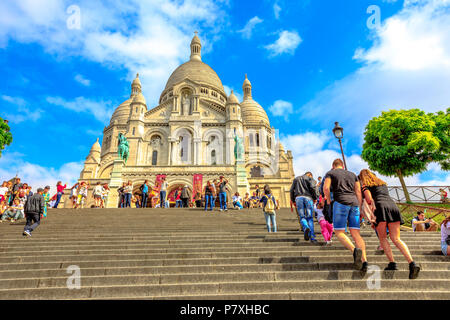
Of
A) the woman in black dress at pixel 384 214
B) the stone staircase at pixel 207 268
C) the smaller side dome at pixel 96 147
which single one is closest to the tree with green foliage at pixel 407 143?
the stone staircase at pixel 207 268

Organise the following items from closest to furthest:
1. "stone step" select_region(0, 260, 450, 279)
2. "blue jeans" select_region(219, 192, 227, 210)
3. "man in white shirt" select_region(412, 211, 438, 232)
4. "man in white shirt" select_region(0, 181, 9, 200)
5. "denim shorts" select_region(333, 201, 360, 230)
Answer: "denim shorts" select_region(333, 201, 360, 230), "stone step" select_region(0, 260, 450, 279), "man in white shirt" select_region(412, 211, 438, 232), "man in white shirt" select_region(0, 181, 9, 200), "blue jeans" select_region(219, 192, 227, 210)

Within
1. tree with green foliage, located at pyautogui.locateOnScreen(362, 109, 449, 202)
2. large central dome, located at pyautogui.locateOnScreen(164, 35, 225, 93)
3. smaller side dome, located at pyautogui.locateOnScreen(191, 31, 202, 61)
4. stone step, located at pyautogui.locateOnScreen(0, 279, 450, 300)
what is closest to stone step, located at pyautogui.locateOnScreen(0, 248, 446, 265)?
stone step, located at pyautogui.locateOnScreen(0, 279, 450, 300)

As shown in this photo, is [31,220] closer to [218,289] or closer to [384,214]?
[218,289]

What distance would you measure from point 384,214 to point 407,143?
2142 centimetres

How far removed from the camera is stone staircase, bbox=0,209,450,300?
3936 millimetres

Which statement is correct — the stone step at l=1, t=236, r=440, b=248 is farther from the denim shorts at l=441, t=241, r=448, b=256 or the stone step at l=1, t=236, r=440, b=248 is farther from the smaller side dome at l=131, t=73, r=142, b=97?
the smaller side dome at l=131, t=73, r=142, b=97

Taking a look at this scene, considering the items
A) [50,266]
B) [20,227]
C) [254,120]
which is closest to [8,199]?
[20,227]

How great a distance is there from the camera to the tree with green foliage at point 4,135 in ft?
70.2

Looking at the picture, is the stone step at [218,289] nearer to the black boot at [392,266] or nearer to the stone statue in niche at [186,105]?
the black boot at [392,266]

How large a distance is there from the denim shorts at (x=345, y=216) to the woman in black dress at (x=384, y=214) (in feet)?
1.07

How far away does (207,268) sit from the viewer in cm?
483

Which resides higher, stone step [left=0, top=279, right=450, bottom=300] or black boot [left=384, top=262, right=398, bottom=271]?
black boot [left=384, top=262, right=398, bottom=271]

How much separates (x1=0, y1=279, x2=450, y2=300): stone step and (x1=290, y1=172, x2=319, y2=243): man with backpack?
6.93ft
